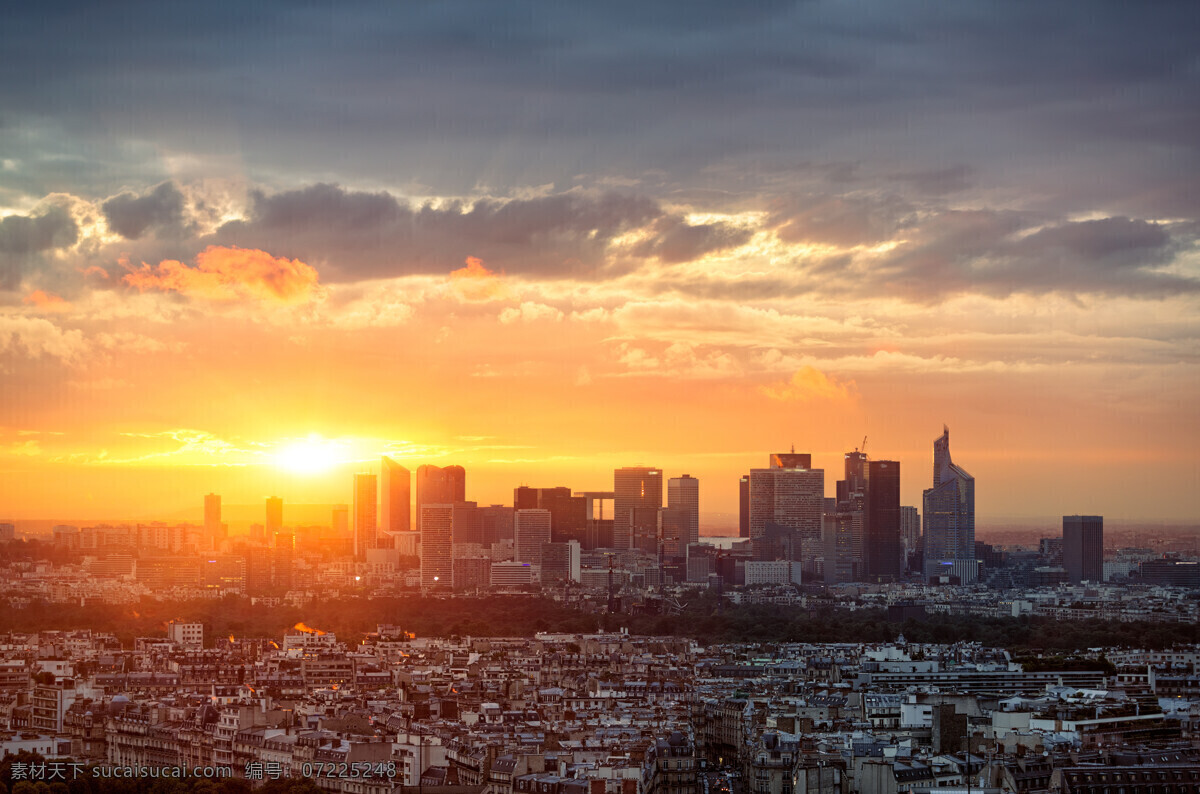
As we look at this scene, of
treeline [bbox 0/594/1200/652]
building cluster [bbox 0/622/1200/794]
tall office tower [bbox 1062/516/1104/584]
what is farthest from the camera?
tall office tower [bbox 1062/516/1104/584]

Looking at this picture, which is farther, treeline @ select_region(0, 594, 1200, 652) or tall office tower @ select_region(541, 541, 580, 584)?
tall office tower @ select_region(541, 541, 580, 584)

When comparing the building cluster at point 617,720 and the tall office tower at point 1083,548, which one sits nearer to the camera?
the building cluster at point 617,720

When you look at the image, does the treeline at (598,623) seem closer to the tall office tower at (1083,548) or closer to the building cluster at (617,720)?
the building cluster at (617,720)

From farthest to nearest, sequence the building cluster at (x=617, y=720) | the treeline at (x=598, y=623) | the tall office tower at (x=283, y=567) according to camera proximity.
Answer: the tall office tower at (x=283, y=567) < the treeline at (x=598, y=623) < the building cluster at (x=617, y=720)

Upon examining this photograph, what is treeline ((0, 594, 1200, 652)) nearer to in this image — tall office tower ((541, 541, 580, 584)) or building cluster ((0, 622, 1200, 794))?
building cluster ((0, 622, 1200, 794))

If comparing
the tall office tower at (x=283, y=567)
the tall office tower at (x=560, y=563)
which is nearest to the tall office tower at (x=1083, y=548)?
the tall office tower at (x=560, y=563)

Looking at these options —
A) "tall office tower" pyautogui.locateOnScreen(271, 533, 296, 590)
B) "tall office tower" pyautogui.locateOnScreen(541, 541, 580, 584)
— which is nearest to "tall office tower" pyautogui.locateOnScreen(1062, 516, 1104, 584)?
"tall office tower" pyautogui.locateOnScreen(541, 541, 580, 584)

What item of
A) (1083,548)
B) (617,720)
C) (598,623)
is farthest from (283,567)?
(617,720)
